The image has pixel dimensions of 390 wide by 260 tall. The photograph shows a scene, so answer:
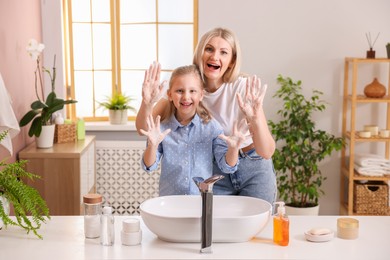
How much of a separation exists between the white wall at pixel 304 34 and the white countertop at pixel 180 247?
2499 mm

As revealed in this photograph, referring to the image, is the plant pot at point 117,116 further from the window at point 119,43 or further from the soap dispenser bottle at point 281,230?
the soap dispenser bottle at point 281,230

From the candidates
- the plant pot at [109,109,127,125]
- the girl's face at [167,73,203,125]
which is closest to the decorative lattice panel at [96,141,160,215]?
the plant pot at [109,109,127,125]

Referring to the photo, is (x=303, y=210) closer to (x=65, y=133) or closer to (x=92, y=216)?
(x=65, y=133)

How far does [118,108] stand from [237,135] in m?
2.57

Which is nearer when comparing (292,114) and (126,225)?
(126,225)

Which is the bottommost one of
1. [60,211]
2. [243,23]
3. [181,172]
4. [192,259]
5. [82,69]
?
[60,211]

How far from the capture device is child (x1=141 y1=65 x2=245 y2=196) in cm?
238

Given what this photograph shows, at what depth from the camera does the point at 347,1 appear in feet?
14.8

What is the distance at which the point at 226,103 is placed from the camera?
2.58 meters

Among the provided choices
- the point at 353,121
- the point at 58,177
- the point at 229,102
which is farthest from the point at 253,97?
the point at 353,121

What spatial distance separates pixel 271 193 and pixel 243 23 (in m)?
2.18

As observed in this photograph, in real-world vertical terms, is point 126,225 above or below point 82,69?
below

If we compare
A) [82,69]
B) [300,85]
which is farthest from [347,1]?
[82,69]

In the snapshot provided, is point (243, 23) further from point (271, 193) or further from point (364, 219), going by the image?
point (364, 219)
